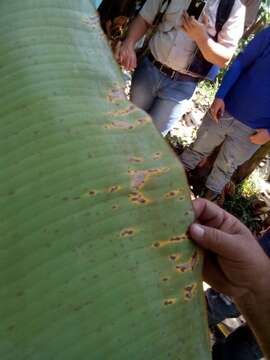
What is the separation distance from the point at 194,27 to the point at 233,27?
199 millimetres

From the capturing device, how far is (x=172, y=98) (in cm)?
254

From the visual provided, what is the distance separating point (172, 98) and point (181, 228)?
5.93ft

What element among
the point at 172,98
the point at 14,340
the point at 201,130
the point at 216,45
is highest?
the point at 14,340

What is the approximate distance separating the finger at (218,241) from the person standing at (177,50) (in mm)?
1515

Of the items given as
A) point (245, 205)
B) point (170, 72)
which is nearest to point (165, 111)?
point (170, 72)

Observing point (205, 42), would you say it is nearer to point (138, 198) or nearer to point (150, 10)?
point (150, 10)

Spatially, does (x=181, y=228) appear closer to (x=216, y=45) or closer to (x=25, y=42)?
(x=25, y=42)

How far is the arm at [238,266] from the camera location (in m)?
0.91

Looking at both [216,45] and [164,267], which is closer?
[164,267]

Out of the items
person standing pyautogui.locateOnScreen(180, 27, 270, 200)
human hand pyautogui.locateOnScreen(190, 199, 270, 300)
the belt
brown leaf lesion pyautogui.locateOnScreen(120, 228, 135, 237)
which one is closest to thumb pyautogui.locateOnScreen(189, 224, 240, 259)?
human hand pyautogui.locateOnScreen(190, 199, 270, 300)

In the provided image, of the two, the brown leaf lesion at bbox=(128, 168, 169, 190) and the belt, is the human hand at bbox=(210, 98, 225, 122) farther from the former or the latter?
the brown leaf lesion at bbox=(128, 168, 169, 190)

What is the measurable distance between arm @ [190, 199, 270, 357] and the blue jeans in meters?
1.60

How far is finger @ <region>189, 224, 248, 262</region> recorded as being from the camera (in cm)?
81

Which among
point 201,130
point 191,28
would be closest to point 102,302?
point 191,28
